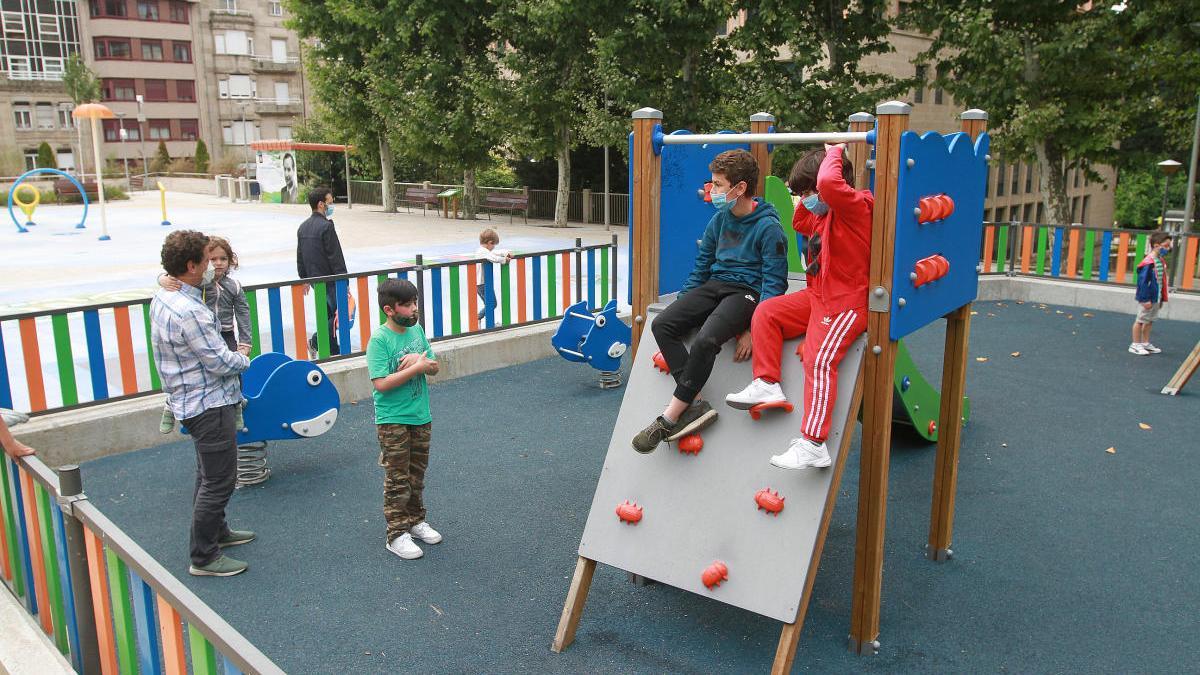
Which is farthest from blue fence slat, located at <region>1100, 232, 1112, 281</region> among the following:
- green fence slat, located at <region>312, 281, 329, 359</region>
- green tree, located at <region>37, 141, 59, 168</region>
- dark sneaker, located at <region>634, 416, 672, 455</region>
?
green tree, located at <region>37, 141, 59, 168</region>

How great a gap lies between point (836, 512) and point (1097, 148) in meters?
15.1

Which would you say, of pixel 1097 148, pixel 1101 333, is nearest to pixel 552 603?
pixel 1101 333

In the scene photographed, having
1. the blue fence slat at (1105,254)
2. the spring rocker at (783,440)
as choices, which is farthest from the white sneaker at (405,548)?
the blue fence slat at (1105,254)

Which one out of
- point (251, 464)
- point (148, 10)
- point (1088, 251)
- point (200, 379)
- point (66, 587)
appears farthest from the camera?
point (148, 10)

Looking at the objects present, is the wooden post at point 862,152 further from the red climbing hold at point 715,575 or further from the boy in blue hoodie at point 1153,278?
the boy in blue hoodie at point 1153,278

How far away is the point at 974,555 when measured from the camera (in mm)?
5398

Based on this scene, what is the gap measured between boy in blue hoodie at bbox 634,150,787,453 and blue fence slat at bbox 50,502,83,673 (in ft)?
8.01

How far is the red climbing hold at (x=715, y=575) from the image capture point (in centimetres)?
399

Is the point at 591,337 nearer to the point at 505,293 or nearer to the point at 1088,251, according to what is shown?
the point at 505,293

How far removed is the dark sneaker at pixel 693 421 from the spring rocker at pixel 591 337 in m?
4.34

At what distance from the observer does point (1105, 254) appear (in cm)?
1325

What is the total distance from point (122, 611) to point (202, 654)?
866 millimetres

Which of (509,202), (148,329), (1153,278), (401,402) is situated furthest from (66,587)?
(509,202)

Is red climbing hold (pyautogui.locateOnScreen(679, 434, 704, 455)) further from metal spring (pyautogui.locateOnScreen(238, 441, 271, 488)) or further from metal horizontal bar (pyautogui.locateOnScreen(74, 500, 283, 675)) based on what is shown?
metal spring (pyautogui.locateOnScreen(238, 441, 271, 488))
